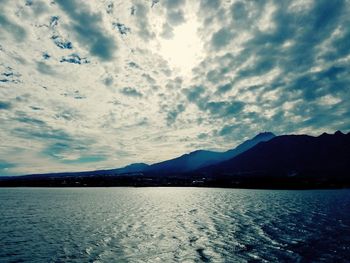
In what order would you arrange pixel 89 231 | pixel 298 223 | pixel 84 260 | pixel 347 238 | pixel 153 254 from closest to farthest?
pixel 84 260, pixel 153 254, pixel 347 238, pixel 89 231, pixel 298 223

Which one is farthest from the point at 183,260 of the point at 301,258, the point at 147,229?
the point at 147,229

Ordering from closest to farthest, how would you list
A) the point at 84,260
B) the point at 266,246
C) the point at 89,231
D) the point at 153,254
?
the point at 84,260 < the point at 153,254 < the point at 266,246 < the point at 89,231

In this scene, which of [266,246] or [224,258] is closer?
[224,258]

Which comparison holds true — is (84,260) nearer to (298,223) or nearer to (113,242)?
(113,242)

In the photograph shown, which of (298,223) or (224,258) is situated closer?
(224,258)

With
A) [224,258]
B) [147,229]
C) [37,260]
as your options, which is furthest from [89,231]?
[224,258]

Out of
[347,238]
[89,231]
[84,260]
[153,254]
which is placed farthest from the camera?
[89,231]

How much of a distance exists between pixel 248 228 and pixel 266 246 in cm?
1778

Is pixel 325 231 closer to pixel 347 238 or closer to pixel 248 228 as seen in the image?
pixel 347 238

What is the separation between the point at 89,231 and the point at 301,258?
44.7m

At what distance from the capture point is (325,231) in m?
64.7

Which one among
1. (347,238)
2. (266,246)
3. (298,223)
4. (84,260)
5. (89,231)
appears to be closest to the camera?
(84,260)

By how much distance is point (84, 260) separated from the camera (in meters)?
41.4

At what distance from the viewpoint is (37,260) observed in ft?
136
